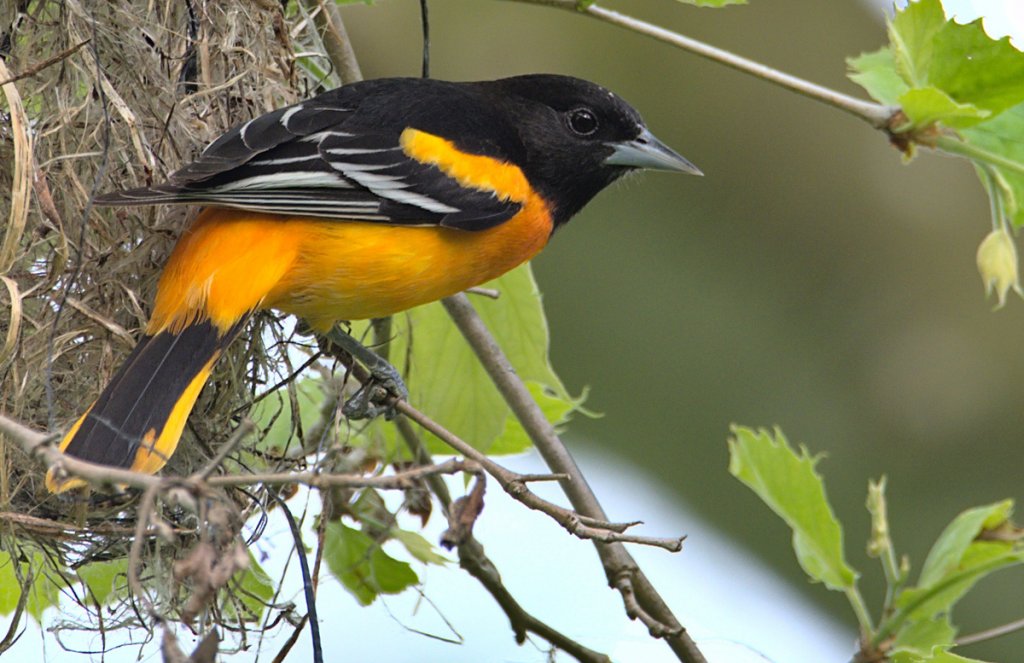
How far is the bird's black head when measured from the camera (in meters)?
3.15

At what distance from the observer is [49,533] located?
2.40 m

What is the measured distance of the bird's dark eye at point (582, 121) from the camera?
3209 mm

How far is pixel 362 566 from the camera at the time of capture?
2.83 metres

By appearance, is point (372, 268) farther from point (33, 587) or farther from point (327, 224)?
point (33, 587)

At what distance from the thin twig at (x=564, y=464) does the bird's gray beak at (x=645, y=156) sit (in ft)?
1.79

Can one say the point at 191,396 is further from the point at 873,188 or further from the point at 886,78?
the point at 873,188

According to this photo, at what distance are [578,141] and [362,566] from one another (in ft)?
3.72

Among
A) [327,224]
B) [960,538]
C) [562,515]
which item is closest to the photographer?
[562,515]

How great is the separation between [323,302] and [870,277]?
2.90 meters

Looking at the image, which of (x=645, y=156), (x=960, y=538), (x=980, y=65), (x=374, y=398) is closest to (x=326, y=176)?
(x=374, y=398)

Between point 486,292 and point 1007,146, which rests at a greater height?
point 486,292

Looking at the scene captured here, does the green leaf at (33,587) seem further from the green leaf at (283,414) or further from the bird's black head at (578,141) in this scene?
the bird's black head at (578,141)

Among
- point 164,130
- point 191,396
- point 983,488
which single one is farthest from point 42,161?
point 983,488

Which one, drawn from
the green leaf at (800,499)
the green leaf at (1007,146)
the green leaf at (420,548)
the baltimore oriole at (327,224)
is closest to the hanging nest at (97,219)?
the baltimore oriole at (327,224)
